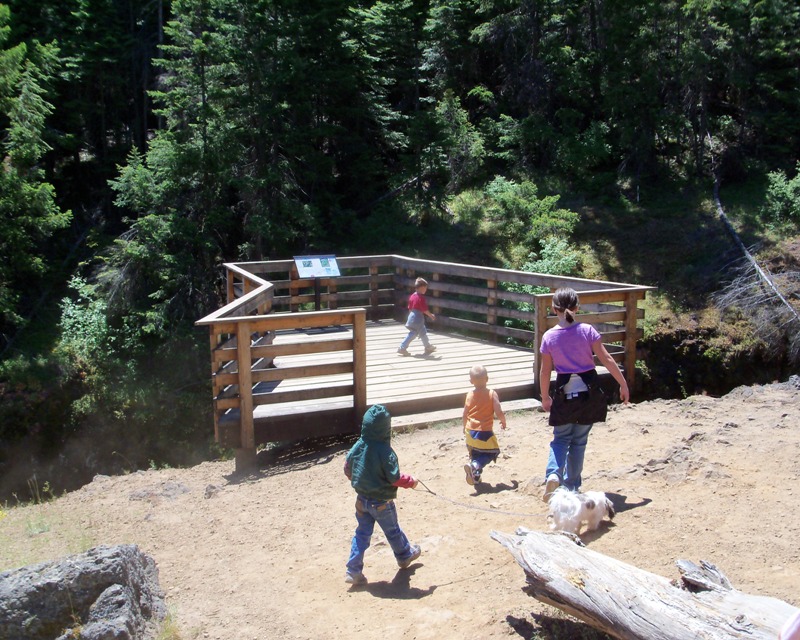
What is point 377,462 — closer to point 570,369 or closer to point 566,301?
point 570,369

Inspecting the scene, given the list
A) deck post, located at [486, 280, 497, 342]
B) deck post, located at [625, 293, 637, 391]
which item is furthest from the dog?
deck post, located at [486, 280, 497, 342]

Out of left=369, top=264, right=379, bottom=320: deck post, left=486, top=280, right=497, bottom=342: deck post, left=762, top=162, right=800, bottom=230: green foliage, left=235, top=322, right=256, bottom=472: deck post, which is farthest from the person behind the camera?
left=762, top=162, right=800, bottom=230: green foliage

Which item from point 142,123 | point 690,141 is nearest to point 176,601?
point 690,141

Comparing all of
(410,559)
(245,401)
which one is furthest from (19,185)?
(410,559)

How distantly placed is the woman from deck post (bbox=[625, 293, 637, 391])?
14.5 ft

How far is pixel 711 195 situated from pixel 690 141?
237 centimetres

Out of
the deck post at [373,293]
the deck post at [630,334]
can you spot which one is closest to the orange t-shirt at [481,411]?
the deck post at [630,334]

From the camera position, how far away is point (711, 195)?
19.4 meters

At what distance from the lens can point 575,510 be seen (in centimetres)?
518

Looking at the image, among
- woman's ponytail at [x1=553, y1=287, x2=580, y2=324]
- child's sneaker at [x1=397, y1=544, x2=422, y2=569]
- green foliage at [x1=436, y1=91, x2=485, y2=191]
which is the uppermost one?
green foliage at [x1=436, y1=91, x2=485, y2=191]

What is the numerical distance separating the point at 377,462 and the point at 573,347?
1.77 m

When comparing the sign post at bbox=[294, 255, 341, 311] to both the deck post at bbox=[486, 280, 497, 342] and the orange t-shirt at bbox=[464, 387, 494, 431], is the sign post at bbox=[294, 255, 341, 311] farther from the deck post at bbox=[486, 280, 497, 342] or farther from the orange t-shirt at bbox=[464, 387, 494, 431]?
the orange t-shirt at bbox=[464, 387, 494, 431]

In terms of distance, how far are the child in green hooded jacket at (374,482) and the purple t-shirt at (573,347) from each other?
1.51 m

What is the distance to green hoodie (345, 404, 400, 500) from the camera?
5.05m
